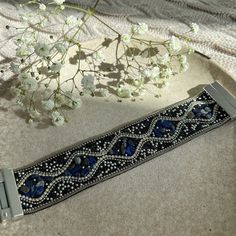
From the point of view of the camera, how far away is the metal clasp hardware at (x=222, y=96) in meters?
0.61

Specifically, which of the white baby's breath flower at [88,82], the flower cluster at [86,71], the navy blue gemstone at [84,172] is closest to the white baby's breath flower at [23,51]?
the flower cluster at [86,71]

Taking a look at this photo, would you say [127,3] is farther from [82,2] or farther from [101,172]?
[101,172]

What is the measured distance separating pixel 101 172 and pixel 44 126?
0.36ft

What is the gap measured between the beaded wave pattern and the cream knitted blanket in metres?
0.19

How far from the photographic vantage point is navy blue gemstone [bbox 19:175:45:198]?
0.51 metres

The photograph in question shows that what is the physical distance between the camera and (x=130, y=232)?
49cm

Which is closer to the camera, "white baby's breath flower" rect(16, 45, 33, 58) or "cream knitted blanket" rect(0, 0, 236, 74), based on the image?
"white baby's breath flower" rect(16, 45, 33, 58)

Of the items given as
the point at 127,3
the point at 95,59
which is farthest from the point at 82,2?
the point at 95,59

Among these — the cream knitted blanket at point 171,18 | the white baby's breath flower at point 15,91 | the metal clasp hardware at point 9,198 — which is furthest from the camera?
the cream knitted blanket at point 171,18

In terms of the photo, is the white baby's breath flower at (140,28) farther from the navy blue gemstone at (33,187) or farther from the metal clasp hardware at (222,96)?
the navy blue gemstone at (33,187)

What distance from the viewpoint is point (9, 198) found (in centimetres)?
50

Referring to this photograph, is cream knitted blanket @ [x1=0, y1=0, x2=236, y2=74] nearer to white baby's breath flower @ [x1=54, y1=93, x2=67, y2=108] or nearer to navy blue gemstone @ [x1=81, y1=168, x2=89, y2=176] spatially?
white baby's breath flower @ [x1=54, y1=93, x2=67, y2=108]

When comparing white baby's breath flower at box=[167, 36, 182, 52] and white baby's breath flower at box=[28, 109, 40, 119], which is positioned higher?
white baby's breath flower at box=[167, 36, 182, 52]

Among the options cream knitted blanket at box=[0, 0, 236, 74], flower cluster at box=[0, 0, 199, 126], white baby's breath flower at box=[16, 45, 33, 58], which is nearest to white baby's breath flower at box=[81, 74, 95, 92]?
flower cluster at box=[0, 0, 199, 126]
